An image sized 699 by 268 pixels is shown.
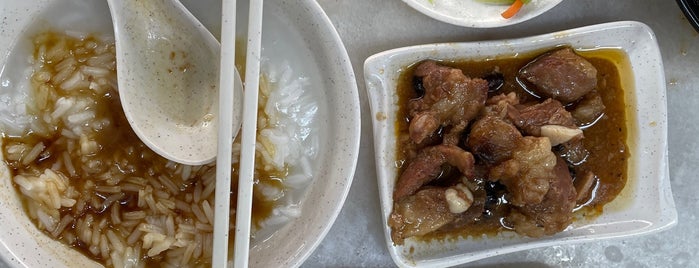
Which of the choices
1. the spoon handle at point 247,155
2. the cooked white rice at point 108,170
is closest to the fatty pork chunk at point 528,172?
the cooked white rice at point 108,170

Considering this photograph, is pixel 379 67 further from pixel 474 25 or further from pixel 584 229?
pixel 584 229

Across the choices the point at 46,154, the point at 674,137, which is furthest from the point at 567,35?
the point at 46,154

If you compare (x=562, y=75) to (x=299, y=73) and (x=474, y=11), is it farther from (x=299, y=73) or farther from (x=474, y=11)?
(x=299, y=73)

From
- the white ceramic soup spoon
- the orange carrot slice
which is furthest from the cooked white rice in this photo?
the orange carrot slice

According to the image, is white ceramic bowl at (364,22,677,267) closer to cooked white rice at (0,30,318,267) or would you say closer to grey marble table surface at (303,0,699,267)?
grey marble table surface at (303,0,699,267)

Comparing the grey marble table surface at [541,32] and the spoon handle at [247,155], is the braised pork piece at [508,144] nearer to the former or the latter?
the grey marble table surface at [541,32]
